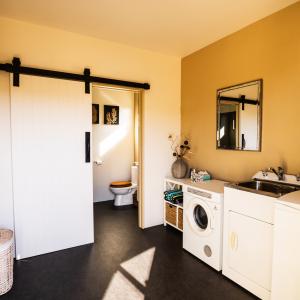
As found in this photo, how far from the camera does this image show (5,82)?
241cm

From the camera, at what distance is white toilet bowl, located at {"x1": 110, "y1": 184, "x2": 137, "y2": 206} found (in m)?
4.23

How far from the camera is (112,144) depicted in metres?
4.71

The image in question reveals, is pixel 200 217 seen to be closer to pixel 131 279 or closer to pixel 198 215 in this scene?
pixel 198 215

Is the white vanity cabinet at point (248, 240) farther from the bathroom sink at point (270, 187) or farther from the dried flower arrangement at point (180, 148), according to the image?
the dried flower arrangement at point (180, 148)

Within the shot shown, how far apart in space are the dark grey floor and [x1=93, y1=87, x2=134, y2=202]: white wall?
1640mm

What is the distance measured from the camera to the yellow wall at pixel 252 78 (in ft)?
7.13

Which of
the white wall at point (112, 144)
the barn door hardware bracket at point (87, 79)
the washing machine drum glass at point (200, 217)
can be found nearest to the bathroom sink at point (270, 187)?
the washing machine drum glass at point (200, 217)

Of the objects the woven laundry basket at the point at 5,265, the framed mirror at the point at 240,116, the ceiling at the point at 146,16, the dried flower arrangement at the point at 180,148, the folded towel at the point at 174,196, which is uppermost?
the ceiling at the point at 146,16

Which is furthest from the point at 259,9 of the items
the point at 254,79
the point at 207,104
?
the point at 207,104

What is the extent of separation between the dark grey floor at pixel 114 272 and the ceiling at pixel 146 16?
257 centimetres

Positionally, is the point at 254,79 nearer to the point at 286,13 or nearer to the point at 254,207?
the point at 286,13

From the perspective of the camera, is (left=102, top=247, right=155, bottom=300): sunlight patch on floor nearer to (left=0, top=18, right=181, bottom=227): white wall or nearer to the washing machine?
the washing machine

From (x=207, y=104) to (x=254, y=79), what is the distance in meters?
0.73

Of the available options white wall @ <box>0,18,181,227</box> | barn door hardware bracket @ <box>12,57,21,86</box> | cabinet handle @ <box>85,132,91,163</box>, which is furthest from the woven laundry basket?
white wall @ <box>0,18,181,227</box>
